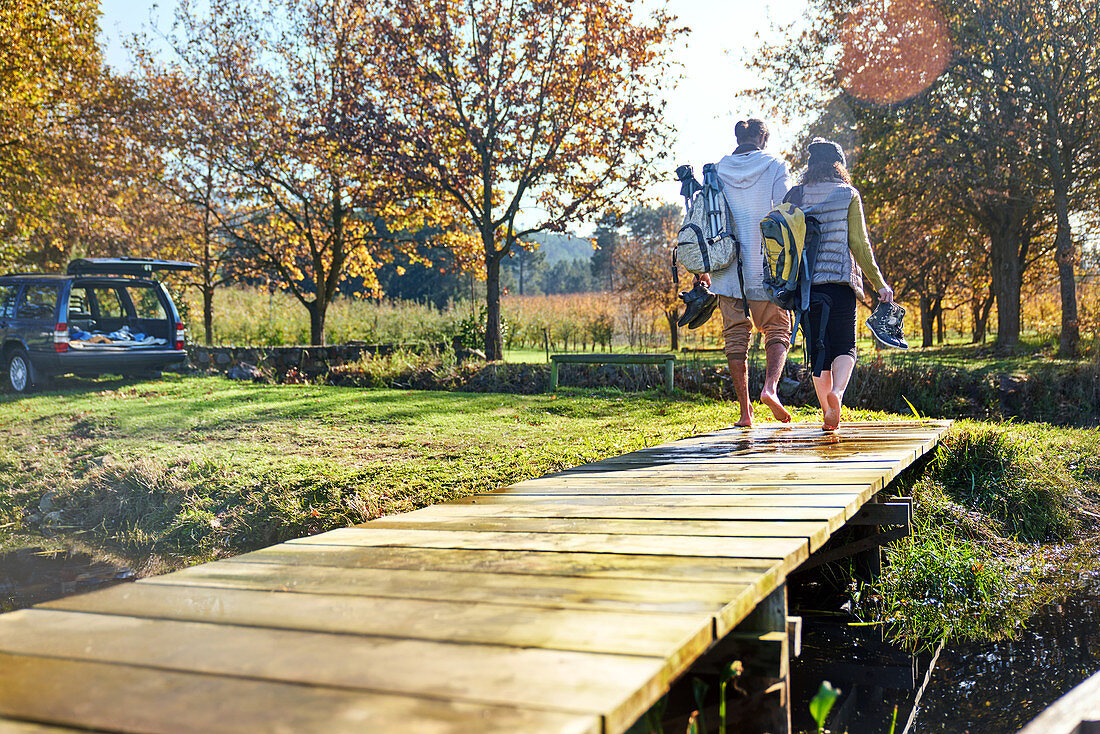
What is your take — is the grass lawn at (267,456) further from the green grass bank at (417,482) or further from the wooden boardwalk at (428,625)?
the wooden boardwalk at (428,625)

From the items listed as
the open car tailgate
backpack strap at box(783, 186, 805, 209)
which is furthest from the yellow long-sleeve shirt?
the open car tailgate

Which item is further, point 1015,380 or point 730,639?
point 1015,380

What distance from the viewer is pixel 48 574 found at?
4.65 metres

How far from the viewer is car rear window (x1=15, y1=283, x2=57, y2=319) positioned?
11.6 metres

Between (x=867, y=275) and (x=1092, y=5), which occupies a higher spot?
(x=1092, y=5)

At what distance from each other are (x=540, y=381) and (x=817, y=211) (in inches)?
277

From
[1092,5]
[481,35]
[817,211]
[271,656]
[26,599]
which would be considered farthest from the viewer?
[481,35]

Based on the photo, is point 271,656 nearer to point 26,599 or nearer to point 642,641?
point 642,641

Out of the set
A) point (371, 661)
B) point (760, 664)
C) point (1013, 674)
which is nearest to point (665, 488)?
point (760, 664)

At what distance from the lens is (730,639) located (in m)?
2.18

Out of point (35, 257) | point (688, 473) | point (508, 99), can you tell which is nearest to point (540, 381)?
point (508, 99)

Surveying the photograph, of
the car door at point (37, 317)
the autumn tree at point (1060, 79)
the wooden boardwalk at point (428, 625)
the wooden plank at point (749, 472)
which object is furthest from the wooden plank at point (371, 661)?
the autumn tree at point (1060, 79)

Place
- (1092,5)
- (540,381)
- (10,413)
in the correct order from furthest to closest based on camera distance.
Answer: (1092,5) → (540,381) → (10,413)

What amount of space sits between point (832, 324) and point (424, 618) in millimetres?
3979
